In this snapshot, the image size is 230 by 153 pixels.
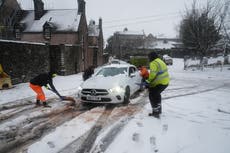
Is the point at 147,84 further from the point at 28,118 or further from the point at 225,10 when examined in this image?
the point at 225,10

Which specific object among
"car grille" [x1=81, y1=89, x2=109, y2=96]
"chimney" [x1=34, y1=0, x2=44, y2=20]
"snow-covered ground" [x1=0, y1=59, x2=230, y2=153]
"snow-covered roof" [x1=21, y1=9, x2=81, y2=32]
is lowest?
"snow-covered ground" [x1=0, y1=59, x2=230, y2=153]

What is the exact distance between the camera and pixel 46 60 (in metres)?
17.0

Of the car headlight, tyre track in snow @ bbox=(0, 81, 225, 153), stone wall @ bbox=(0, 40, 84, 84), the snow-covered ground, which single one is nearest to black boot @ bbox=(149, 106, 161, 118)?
the snow-covered ground

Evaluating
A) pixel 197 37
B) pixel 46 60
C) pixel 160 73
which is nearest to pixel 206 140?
pixel 160 73

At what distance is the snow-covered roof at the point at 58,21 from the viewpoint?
102ft

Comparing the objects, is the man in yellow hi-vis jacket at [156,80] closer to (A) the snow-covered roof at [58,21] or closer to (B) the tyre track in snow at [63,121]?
(B) the tyre track in snow at [63,121]

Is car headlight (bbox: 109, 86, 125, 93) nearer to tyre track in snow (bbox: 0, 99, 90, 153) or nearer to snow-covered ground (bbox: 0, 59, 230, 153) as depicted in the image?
snow-covered ground (bbox: 0, 59, 230, 153)

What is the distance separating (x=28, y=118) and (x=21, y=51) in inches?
327

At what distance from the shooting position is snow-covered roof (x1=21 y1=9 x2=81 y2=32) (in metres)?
31.2

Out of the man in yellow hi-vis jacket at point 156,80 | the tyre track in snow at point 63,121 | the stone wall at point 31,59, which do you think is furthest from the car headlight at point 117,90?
the stone wall at point 31,59

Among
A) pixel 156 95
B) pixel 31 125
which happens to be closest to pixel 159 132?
Answer: pixel 156 95

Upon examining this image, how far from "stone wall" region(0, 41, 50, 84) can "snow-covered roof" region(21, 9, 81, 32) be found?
15.0 meters

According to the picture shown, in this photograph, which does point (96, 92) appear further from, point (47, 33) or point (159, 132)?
point (47, 33)

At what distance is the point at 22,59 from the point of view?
13.8 meters
